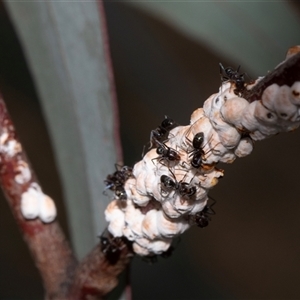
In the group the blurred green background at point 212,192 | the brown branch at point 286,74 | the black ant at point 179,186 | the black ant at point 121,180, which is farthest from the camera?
the blurred green background at point 212,192

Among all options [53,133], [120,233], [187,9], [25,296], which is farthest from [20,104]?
[120,233]

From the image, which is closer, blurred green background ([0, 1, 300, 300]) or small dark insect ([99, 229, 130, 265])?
small dark insect ([99, 229, 130, 265])

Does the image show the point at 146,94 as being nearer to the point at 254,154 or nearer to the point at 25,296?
the point at 254,154

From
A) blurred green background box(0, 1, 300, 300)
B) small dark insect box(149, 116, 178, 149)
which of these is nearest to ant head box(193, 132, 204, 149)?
small dark insect box(149, 116, 178, 149)

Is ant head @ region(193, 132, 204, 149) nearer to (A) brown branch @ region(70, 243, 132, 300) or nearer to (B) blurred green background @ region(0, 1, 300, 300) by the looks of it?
(A) brown branch @ region(70, 243, 132, 300)

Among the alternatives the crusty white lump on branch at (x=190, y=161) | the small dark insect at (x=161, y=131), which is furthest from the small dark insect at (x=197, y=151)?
the small dark insect at (x=161, y=131)

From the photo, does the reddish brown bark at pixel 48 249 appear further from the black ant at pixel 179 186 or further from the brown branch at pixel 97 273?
the black ant at pixel 179 186

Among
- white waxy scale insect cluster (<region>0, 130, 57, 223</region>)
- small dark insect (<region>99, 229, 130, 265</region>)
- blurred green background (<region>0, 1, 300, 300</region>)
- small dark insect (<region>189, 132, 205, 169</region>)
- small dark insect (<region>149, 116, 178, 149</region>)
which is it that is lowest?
small dark insect (<region>189, 132, 205, 169</region>)

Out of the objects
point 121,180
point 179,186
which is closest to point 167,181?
point 179,186
